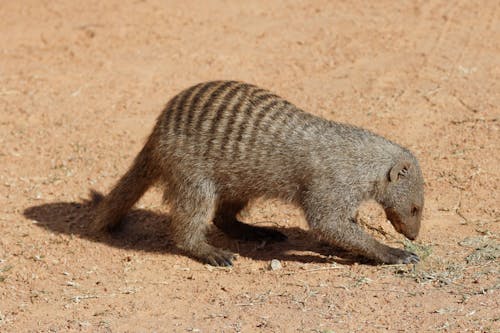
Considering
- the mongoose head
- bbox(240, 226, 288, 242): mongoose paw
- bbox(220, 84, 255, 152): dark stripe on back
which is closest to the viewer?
the mongoose head

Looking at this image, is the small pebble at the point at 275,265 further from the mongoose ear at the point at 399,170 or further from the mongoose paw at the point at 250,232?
the mongoose ear at the point at 399,170

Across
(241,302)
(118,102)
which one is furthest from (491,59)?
(241,302)

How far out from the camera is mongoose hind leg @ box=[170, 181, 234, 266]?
441 centimetres

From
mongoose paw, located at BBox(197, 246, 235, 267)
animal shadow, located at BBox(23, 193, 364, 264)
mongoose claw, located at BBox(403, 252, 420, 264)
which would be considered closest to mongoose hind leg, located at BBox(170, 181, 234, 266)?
mongoose paw, located at BBox(197, 246, 235, 267)

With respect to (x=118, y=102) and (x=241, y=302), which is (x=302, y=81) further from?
(x=241, y=302)

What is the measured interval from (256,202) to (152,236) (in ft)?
2.31

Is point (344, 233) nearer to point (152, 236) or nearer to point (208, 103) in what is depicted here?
point (208, 103)

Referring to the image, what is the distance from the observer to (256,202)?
4953 millimetres

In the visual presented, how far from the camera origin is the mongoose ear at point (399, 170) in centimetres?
426

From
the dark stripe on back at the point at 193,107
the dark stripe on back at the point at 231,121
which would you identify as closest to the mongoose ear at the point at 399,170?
the dark stripe on back at the point at 231,121

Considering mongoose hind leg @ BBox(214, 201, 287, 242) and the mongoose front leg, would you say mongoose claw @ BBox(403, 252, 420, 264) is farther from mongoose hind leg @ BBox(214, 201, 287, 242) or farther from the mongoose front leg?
mongoose hind leg @ BBox(214, 201, 287, 242)

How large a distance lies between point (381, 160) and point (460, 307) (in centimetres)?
104

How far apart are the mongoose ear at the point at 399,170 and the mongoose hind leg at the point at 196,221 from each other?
103cm

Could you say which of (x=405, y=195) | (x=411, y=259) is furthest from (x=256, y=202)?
(x=411, y=259)
